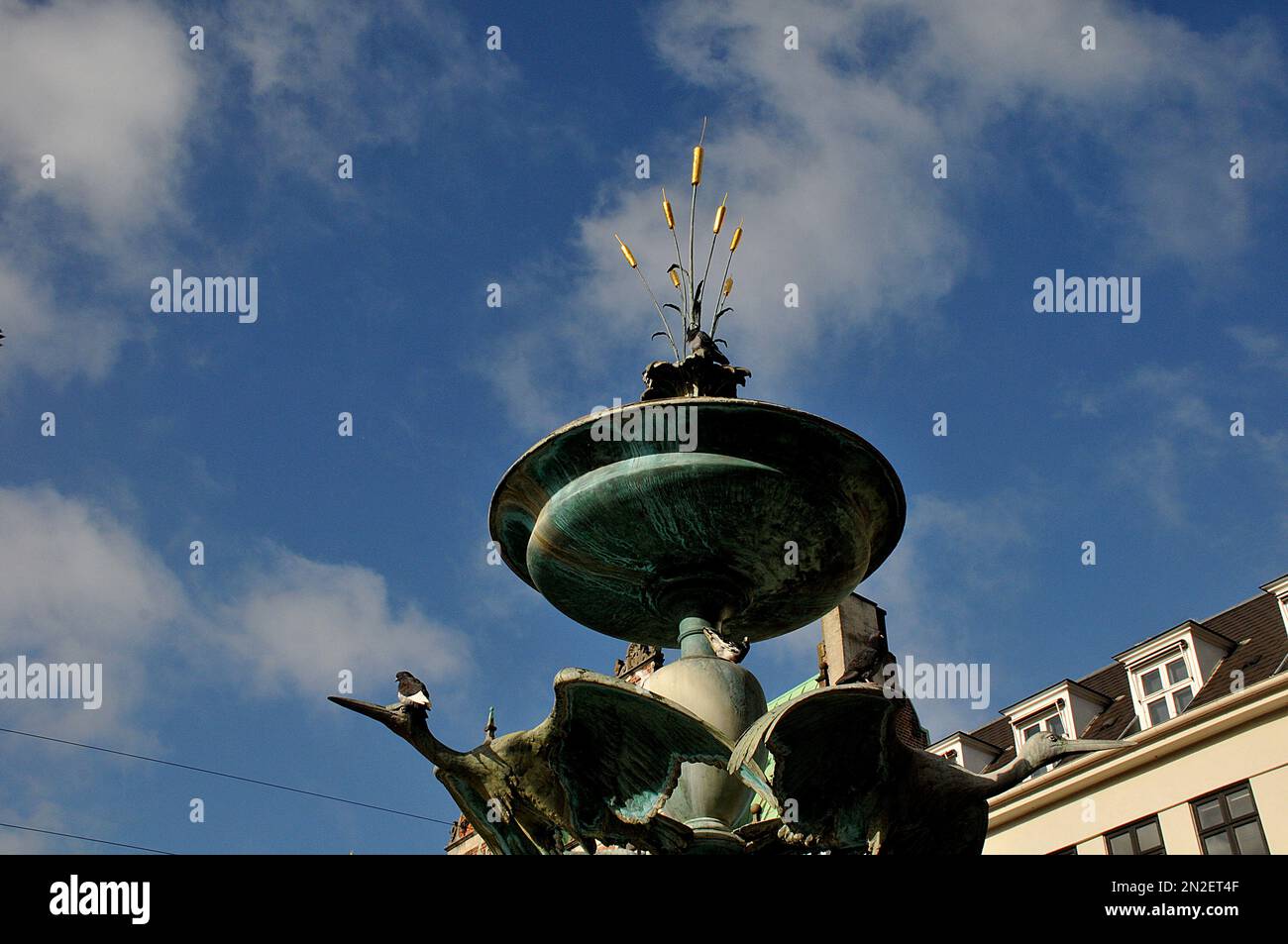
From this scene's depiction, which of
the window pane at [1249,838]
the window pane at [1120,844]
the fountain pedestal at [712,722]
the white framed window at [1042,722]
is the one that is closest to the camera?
the fountain pedestal at [712,722]

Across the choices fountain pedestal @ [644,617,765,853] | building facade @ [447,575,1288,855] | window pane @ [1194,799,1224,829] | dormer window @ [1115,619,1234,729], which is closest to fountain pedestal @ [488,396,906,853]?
fountain pedestal @ [644,617,765,853]

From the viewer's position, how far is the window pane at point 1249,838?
23.7 m

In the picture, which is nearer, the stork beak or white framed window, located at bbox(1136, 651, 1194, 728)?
the stork beak

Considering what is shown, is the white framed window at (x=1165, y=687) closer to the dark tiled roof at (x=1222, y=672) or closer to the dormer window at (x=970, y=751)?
the dark tiled roof at (x=1222, y=672)

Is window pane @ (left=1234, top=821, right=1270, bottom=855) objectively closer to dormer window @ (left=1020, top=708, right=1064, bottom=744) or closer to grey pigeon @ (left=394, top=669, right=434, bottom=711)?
dormer window @ (left=1020, top=708, right=1064, bottom=744)

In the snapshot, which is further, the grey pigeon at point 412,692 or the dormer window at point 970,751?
the dormer window at point 970,751

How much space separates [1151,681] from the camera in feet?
98.9

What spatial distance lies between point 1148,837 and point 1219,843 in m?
1.45

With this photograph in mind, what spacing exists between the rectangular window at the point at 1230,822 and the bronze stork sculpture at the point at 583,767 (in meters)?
20.2

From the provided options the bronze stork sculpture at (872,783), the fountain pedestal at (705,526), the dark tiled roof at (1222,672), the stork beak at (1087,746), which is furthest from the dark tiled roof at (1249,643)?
the bronze stork sculpture at (872,783)

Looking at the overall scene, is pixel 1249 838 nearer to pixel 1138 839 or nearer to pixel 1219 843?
pixel 1219 843

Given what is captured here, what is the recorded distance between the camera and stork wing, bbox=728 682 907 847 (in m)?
6.61
